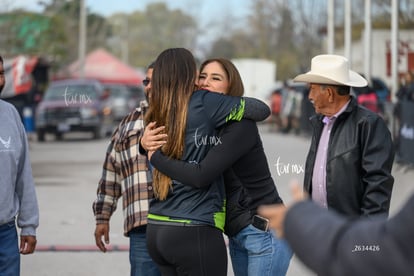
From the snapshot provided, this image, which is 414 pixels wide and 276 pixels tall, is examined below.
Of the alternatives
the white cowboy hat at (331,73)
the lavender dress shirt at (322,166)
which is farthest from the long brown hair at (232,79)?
the lavender dress shirt at (322,166)

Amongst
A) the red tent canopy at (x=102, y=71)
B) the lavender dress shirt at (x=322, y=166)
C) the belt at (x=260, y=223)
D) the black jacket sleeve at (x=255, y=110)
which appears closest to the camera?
the black jacket sleeve at (x=255, y=110)

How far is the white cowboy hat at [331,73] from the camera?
4.43 metres

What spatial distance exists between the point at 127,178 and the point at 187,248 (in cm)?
97

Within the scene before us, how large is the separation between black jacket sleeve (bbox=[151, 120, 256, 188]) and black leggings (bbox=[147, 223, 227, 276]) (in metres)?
0.22

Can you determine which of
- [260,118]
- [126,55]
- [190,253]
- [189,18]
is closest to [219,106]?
[260,118]

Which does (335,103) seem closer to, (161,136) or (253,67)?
(161,136)

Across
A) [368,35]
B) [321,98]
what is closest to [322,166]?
[321,98]

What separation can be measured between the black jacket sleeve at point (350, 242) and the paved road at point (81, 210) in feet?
6.99

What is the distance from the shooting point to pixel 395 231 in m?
1.84

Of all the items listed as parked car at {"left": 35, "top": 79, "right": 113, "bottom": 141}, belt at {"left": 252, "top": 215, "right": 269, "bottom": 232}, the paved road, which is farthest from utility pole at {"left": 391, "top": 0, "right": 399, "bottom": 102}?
belt at {"left": 252, "top": 215, "right": 269, "bottom": 232}

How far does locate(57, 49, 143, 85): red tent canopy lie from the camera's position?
128 ft

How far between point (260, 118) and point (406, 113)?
41.8 feet

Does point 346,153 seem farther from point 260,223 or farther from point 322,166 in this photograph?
point 260,223

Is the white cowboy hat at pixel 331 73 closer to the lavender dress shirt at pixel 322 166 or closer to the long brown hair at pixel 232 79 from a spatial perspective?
the lavender dress shirt at pixel 322 166
